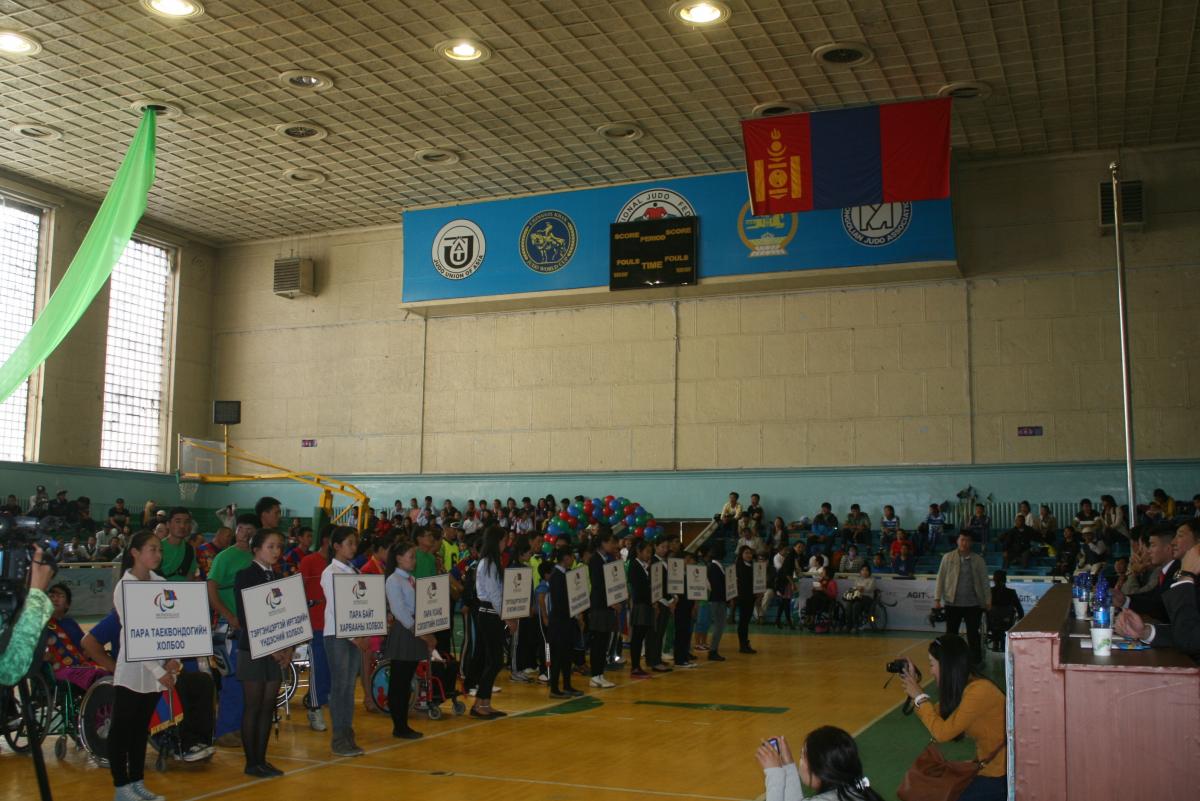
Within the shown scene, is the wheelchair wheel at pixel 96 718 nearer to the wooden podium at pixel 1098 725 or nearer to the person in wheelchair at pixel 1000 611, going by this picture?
the wooden podium at pixel 1098 725

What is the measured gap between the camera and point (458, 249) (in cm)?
2695

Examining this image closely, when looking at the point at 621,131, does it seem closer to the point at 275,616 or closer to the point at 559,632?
the point at 559,632

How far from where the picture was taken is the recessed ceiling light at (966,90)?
20250 mm

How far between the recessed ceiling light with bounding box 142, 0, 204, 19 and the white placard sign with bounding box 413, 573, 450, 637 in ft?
38.2

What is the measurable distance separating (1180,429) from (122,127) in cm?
2284

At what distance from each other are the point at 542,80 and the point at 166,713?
14.9 meters

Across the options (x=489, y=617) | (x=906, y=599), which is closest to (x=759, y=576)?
(x=906, y=599)

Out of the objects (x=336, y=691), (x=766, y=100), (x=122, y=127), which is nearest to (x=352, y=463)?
(x=122, y=127)

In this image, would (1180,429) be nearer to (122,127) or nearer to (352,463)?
(352,463)

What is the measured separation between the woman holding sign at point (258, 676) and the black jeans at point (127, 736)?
88 cm

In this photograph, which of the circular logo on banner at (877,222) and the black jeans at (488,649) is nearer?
the black jeans at (488,649)

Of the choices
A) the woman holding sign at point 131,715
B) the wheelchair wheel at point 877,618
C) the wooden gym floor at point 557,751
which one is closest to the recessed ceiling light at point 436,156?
the wheelchair wheel at point 877,618

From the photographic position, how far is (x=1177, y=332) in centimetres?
2259

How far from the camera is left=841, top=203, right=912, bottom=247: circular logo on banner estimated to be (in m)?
22.7
